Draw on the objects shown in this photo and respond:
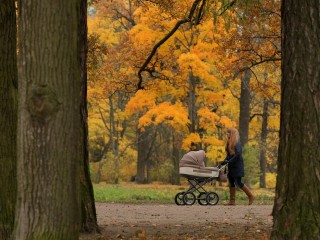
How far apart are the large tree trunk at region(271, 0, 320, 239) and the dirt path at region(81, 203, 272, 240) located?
6.19 ft

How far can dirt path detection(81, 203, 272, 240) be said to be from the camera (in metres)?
7.30

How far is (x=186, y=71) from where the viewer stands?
21.4 meters

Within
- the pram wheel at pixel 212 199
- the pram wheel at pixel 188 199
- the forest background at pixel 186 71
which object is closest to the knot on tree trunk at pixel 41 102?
the forest background at pixel 186 71

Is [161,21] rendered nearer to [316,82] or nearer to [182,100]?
[182,100]

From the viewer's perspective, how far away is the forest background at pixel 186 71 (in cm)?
1456

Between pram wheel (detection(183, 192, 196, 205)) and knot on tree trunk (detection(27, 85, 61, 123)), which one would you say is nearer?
knot on tree trunk (detection(27, 85, 61, 123))

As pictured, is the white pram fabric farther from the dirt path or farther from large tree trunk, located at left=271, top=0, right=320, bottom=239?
large tree trunk, located at left=271, top=0, right=320, bottom=239

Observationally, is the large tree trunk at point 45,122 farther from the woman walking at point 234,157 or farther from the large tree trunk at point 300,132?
the woman walking at point 234,157

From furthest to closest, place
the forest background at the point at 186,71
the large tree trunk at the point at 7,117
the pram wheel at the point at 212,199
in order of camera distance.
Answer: the forest background at the point at 186,71 < the pram wheel at the point at 212,199 < the large tree trunk at the point at 7,117

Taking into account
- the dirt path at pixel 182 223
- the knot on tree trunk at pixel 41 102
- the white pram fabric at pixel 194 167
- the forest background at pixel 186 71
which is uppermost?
the forest background at pixel 186 71

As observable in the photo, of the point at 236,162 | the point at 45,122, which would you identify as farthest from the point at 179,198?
the point at 45,122

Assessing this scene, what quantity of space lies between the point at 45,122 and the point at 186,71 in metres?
17.6

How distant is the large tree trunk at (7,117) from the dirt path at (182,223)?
1446 mm

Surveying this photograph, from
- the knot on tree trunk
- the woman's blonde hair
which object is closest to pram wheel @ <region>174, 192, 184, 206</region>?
the woman's blonde hair
